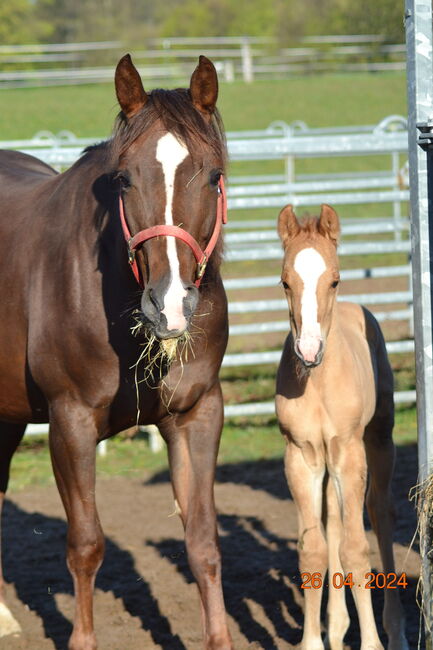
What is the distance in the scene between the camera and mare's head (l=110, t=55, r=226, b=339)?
2764mm

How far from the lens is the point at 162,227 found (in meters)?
2.85

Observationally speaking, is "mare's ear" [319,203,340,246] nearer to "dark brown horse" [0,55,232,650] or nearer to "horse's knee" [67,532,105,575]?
"dark brown horse" [0,55,232,650]

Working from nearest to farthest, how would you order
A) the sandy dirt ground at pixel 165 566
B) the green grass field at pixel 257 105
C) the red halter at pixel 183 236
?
the red halter at pixel 183 236 → the sandy dirt ground at pixel 165 566 → the green grass field at pixel 257 105

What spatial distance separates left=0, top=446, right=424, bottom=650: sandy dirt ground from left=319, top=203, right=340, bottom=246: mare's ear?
4.27ft

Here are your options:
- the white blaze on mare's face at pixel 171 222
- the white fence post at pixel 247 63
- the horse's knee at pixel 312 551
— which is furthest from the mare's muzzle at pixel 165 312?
the white fence post at pixel 247 63

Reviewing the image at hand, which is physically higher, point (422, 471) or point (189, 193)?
point (189, 193)

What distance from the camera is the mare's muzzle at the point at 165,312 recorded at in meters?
2.71

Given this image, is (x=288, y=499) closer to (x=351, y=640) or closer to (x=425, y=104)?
(x=351, y=640)

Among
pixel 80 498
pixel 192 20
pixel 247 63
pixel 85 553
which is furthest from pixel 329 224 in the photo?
pixel 192 20

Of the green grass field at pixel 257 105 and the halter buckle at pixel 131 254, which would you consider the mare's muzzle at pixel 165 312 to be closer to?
the halter buckle at pixel 131 254

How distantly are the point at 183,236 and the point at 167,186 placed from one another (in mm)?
167

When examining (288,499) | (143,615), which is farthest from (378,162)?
(143,615)

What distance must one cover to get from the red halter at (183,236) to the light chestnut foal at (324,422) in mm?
315

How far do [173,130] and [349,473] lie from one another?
142 centimetres
